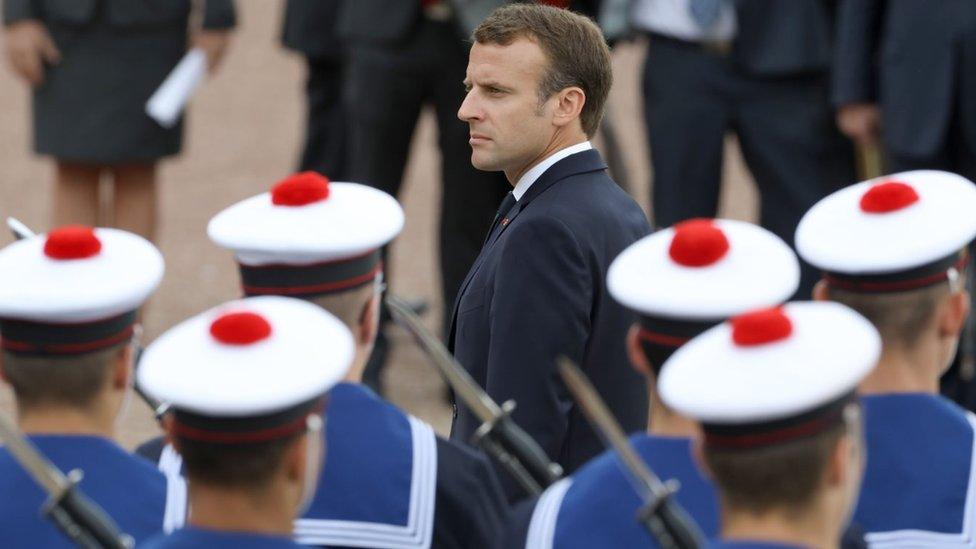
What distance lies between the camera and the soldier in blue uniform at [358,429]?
3.41 meters

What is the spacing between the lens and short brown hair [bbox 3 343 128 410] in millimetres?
3305

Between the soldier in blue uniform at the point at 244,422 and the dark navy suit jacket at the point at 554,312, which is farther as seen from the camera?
the dark navy suit jacket at the point at 554,312

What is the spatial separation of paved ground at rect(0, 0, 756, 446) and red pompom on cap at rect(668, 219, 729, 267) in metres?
3.33

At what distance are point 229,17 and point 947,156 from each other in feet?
8.24

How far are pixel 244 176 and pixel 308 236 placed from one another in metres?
6.18

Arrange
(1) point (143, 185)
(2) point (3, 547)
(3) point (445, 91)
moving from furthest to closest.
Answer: (1) point (143, 185) → (3) point (445, 91) → (2) point (3, 547)

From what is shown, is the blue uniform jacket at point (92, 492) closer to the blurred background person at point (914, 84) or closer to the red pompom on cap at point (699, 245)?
the red pompom on cap at point (699, 245)

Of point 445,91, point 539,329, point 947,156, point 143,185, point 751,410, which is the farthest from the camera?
point 143,185

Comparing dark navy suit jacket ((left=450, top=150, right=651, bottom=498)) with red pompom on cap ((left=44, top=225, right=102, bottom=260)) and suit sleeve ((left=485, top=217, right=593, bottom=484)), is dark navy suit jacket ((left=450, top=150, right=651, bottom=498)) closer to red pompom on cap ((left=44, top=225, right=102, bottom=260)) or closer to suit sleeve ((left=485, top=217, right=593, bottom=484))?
suit sleeve ((left=485, top=217, right=593, bottom=484))

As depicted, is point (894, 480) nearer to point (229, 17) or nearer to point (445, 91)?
point (445, 91)

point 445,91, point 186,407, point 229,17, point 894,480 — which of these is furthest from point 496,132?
point 229,17

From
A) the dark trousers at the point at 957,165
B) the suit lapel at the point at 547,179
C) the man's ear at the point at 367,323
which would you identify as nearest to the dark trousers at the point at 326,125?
the dark trousers at the point at 957,165

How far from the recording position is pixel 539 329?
4.10 metres

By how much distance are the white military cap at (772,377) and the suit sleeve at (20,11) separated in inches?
Result: 180
